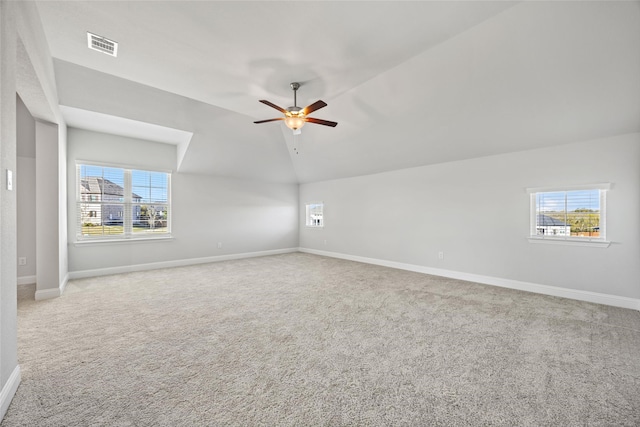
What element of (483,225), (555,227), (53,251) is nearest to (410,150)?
(483,225)

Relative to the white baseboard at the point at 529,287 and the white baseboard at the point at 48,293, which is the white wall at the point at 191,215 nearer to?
the white baseboard at the point at 48,293

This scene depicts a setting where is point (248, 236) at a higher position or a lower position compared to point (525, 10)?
lower

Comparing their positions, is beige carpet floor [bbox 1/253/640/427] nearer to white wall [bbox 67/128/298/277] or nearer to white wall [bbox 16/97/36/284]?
white wall [bbox 16/97/36/284]

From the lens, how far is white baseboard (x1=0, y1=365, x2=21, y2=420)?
1.65 meters

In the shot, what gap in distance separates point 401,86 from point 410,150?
171 centimetres

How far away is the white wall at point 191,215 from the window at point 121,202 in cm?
17

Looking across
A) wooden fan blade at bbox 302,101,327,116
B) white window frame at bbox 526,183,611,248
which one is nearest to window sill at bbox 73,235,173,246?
wooden fan blade at bbox 302,101,327,116

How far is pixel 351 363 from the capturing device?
88.3 inches

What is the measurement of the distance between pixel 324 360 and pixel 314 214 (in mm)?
6336

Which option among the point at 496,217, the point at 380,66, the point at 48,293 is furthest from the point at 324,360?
the point at 48,293

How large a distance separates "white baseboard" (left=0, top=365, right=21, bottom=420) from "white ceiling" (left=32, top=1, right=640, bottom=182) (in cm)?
297

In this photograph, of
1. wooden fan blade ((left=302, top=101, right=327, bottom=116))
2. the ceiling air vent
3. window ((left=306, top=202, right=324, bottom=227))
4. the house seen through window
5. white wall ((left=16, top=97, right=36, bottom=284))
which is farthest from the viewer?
window ((left=306, top=202, right=324, bottom=227))

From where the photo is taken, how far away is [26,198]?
4.81 meters

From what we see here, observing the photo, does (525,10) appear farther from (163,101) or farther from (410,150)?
(163,101)
